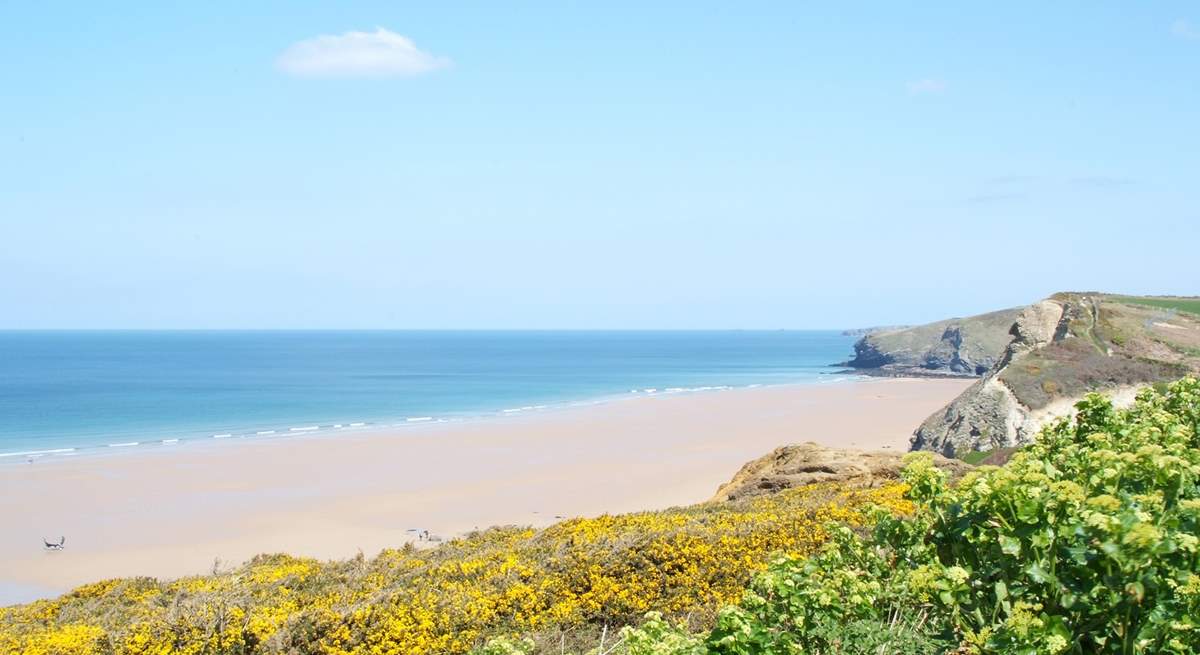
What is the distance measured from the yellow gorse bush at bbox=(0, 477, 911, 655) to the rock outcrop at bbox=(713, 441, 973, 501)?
4.36 m

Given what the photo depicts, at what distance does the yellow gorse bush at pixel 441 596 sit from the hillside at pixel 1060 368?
14.6 metres

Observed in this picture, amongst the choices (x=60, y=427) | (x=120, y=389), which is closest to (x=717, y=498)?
(x=60, y=427)

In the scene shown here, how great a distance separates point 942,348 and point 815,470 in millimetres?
103082

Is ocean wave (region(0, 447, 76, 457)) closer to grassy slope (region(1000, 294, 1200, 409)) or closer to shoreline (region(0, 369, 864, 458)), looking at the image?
shoreline (region(0, 369, 864, 458))

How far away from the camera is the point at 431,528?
2656 centimetres

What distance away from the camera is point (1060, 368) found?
84.5ft

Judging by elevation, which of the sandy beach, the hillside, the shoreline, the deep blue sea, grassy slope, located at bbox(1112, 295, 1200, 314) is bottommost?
the sandy beach

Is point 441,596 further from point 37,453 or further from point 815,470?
point 37,453

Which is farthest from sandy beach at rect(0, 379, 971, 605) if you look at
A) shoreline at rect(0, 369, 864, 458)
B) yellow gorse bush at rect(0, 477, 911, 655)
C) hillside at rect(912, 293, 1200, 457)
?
yellow gorse bush at rect(0, 477, 911, 655)

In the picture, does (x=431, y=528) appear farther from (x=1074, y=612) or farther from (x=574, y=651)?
(x=1074, y=612)

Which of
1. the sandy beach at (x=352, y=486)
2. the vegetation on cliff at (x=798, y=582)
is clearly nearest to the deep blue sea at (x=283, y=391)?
the sandy beach at (x=352, y=486)

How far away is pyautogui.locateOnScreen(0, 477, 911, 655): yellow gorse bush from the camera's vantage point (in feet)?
27.1

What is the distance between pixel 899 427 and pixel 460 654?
4459 centimetres

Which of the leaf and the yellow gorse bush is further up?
the leaf
